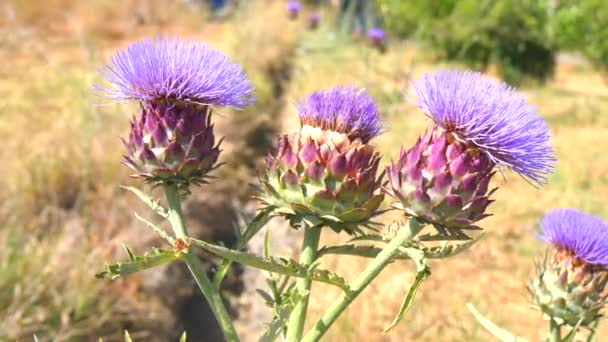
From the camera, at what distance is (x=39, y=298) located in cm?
280

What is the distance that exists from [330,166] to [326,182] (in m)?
0.03

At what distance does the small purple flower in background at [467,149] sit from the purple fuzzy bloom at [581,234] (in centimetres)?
42

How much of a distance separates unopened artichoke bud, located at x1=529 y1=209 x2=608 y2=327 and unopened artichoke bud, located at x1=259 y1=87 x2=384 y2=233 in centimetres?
52

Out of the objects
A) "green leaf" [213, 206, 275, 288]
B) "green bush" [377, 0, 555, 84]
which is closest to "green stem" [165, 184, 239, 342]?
"green leaf" [213, 206, 275, 288]

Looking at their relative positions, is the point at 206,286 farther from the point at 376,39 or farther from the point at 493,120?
the point at 376,39

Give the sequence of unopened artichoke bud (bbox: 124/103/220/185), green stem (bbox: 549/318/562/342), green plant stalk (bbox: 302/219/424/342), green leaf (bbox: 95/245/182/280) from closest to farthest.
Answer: green leaf (bbox: 95/245/182/280) < green plant stalk (bbox: 302/219/424/342) < unopened artichoke bud (bbox: 124/103/220/185) < green stem (bbox: 549/318/562/342)

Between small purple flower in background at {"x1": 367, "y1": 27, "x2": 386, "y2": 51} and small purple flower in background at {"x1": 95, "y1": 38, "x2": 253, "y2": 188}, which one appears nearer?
small purple flower in background at {"x1": 95, "y1": 38, "x2": 253, "y2": 188}

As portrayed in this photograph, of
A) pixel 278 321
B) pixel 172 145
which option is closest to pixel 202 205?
pixel 172 145

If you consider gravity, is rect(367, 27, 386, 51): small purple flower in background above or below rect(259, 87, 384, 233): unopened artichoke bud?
below

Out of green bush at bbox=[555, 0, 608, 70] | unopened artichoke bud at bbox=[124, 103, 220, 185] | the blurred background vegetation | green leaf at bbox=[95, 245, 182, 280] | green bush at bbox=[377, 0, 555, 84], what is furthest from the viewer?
green bush at bbox=[377, 0, 555, 84]

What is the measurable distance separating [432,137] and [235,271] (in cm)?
264

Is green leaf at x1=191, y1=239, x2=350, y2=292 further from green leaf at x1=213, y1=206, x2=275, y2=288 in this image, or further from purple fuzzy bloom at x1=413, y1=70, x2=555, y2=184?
purple fuzzy bloom at x1=413, y1=70, x2=555, y2=184

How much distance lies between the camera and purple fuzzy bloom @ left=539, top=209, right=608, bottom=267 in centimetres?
139

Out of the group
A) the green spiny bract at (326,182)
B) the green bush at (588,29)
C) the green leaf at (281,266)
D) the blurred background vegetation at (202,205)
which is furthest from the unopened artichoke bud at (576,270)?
the green bush at (588,29)
